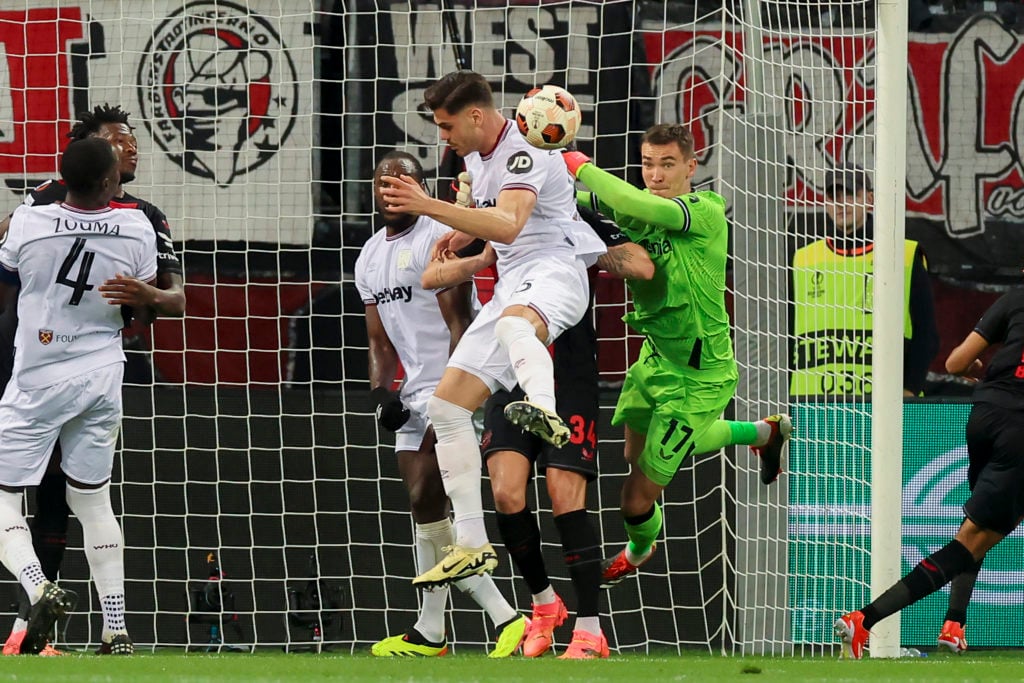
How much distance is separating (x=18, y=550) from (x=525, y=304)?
2110 millimetres

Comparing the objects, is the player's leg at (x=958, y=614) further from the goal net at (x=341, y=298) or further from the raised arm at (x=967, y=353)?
the raised arm at (x=967, y=353)

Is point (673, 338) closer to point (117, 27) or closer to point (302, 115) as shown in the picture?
point (302, 115)

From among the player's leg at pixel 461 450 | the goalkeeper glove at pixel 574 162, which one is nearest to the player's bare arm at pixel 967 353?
the goalkeeper glove at pixel 574 162

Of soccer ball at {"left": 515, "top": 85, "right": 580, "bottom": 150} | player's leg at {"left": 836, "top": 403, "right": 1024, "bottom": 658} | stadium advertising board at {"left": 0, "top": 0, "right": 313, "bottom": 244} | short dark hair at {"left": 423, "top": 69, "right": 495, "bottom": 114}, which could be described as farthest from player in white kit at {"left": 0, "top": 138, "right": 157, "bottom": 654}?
player's leg at {"left": 836, "top": 403, "right": 1024, "bottom": 658}

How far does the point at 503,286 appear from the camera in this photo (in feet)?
18.6

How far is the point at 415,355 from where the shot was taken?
6.70 m

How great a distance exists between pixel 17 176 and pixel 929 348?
16.1 feet

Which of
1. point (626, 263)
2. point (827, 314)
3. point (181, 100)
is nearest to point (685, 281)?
point (626, 263)

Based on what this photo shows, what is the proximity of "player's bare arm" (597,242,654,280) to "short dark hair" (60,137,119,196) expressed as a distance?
190 cm

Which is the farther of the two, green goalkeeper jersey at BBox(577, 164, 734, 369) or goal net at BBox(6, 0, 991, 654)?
goal net at BBox(6, 0, 991, 654)

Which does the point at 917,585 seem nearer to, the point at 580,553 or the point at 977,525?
the point at 977,525

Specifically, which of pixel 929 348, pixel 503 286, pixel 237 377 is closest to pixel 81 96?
pixel 237 377

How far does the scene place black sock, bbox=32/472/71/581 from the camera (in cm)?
646

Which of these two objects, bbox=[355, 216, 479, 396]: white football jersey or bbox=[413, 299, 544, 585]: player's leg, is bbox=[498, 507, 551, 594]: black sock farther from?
bbox=[355, 216, 479, 396]: white football jersey
